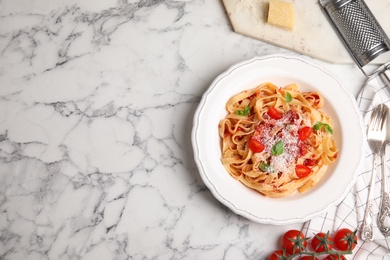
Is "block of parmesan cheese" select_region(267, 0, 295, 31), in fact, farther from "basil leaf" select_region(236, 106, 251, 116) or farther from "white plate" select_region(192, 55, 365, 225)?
"basil leaf" select_region(236, 106, 251, 116)

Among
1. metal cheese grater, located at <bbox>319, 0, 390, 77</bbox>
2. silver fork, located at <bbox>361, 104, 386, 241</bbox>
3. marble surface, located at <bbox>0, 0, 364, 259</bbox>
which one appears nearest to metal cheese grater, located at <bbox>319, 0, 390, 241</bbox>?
metal cheese grater, located at <bbox>319, 0, 390, 77</bbox>

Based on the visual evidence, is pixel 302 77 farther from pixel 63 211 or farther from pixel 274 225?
pixel 63 211

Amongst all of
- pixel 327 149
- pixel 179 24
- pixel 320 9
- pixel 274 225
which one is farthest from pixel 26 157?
pixel 320 9

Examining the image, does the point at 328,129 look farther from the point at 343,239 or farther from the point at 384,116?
the point at 343,239

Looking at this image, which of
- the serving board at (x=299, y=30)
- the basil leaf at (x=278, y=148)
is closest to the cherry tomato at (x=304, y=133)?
the basil leaf at (x=278, y=148)

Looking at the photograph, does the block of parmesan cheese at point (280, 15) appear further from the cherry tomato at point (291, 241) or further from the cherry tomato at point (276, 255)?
the cherry tomato at point (276, 255)
